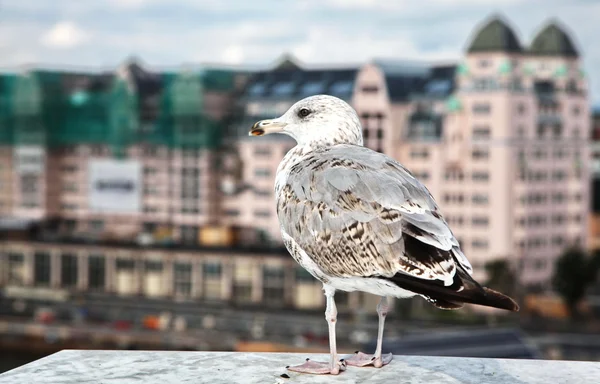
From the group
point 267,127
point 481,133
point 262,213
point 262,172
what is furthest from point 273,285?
point 267,127

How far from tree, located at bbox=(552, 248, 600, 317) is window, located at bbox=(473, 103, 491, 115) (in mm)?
3411

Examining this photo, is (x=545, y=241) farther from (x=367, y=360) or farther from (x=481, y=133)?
(x=367, y=360)

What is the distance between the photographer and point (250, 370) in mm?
1992

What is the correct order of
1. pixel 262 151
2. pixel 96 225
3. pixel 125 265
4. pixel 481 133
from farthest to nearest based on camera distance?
pixel 96 225
pixel 125 265
pixel 262 151
pixel 481 133

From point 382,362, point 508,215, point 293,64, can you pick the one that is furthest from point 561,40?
point 382,362

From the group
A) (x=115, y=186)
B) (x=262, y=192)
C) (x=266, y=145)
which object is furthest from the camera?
(x=115, y=186)

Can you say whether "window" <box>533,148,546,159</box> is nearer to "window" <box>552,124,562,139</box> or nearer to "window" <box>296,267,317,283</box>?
"window" <box>552,124,562,139</box>

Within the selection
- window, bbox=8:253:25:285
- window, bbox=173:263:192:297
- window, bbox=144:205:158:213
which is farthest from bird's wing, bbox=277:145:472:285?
window, bbox=8:253:25:285

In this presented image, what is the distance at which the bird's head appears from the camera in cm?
204

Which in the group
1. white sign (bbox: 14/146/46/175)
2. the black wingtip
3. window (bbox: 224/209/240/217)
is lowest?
window (bbox: 224/209/240/217)

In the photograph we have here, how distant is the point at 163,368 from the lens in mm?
1984

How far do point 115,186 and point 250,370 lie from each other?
2667cm

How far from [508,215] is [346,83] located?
4.97 meters

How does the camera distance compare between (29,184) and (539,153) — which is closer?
(539,153)
